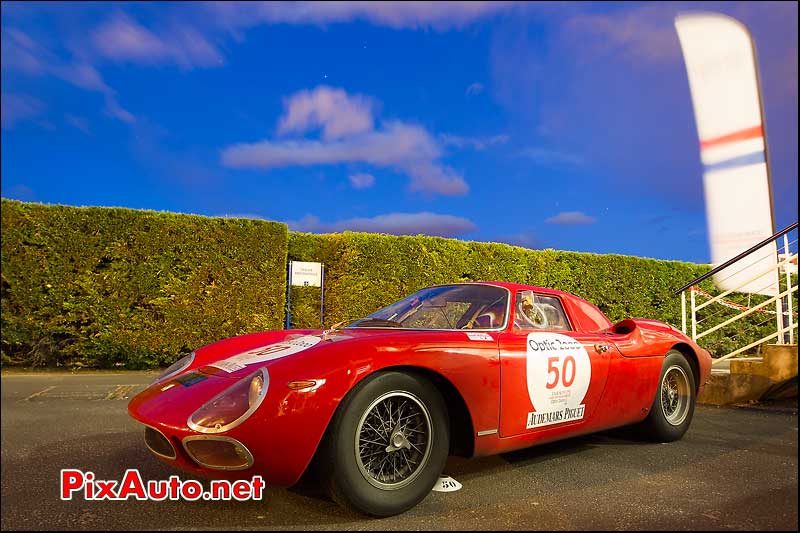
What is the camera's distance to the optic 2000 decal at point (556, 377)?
10.3 ft

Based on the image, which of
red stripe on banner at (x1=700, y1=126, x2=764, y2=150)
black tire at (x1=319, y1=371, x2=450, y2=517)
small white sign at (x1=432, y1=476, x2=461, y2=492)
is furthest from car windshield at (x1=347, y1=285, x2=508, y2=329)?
red stripe on banner at (x1=700, y1=126, x2=764, y2=150)

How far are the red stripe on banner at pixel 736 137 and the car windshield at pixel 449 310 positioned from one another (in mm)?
9566

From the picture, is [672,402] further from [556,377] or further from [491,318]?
[491,318]

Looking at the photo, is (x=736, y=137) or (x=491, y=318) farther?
(x=736, y=137)

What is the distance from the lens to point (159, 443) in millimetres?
2494

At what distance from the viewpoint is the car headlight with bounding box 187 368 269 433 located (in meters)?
2.28

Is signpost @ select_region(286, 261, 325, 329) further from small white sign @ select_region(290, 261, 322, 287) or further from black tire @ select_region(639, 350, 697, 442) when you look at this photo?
black tire @ select_region(639, 350, 697, 442)

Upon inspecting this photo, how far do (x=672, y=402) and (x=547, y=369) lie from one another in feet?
5.94

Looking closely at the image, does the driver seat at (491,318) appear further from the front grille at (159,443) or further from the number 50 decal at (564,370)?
the front grille at (159,443)

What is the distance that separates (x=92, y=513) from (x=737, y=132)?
1229cm

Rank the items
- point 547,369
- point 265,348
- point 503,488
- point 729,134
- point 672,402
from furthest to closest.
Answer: point 729,134, point 672,402, point 547,369, point 265,348, point 503,488

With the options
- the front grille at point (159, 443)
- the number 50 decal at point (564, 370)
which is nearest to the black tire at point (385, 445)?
the front grille at point (159, 443)

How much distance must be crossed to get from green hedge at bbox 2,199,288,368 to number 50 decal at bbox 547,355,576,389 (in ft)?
21.0

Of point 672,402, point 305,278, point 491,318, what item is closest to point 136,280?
point 305,278
